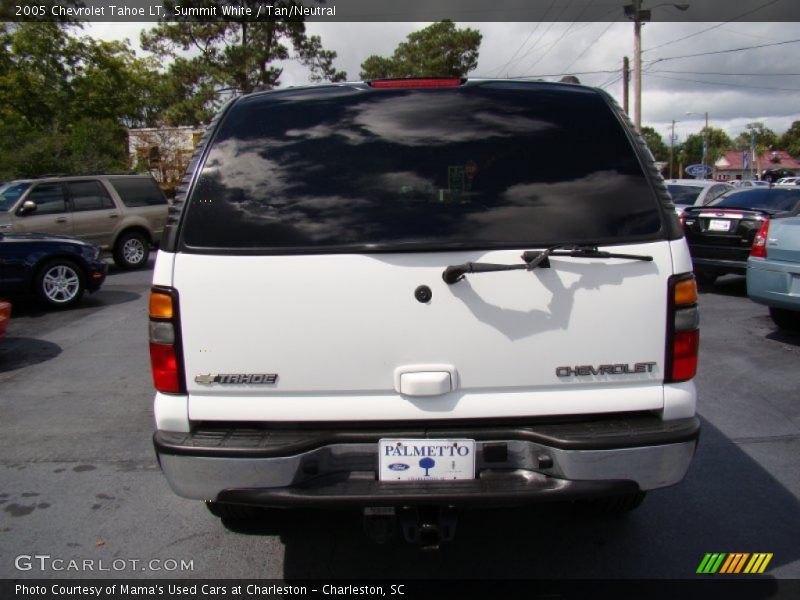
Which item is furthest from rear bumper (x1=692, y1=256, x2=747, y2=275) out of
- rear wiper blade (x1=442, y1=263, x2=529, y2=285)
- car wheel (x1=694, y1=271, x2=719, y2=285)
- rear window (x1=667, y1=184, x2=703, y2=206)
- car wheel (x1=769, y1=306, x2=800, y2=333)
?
rear wiper blade (x1=442, y1=263, x2=529, y2=285)

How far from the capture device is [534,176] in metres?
2.49

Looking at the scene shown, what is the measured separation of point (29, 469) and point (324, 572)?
222cm

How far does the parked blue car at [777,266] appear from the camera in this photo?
632 cm

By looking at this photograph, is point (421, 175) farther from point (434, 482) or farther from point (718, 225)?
point (718, 225)

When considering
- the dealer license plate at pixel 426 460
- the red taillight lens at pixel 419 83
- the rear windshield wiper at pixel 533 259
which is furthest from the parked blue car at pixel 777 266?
the dealer license plate at pixel 426 460

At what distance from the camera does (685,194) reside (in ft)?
42.3

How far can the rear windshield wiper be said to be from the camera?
233 centimetres

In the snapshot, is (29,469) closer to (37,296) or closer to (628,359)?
(628,359)

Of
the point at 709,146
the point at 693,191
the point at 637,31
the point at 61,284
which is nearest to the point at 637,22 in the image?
the point at 637,31

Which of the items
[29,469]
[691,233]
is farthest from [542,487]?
[691,233]

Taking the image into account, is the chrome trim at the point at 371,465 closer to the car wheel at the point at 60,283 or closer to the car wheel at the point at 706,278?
the car wheel at the point at 60,283

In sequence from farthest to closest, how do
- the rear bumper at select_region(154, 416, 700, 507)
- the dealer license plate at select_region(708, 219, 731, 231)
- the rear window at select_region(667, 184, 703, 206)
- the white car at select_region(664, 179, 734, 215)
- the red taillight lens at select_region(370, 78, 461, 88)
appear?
the rear window at select_region(667, 184, 703, 206) → the white car at select_region(664, 179, 734, 215) → the dealer license plate at select_region(708, 219, 731, 231) → the red taillight lens at select_region(370, 78, 461, 88) → the rear bumper at select_region(154, 416, 700, 507)

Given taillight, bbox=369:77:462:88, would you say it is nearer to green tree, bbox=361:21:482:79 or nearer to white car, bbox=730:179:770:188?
white car, bbox=730:179:770:188

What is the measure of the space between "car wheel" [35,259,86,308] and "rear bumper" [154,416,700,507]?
7529mm
